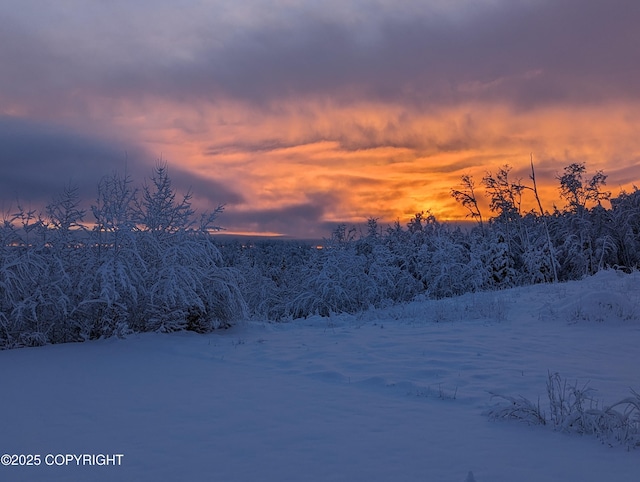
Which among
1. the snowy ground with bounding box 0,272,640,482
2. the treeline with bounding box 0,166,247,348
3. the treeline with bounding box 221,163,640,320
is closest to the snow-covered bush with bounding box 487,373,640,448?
the snowy ground with bounding box 0,272,640,482

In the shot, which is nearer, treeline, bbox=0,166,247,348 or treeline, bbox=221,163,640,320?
treeline, bbox=0,166,247,348

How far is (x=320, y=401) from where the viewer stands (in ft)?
21.0

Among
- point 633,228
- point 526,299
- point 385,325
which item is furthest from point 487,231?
point 385,325

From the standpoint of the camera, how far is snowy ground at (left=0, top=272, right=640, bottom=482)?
4.23 m

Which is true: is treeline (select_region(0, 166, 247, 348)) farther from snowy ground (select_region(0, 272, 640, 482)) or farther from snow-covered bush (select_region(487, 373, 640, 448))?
snow-covered bush (select_region(487, 373, 640, 448))

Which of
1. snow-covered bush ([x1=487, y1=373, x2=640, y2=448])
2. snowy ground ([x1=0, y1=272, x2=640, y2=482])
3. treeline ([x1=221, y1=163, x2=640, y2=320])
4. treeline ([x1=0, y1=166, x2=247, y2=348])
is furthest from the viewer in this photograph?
treeline ([x1=221, y1=163, x2=640, y2=320])

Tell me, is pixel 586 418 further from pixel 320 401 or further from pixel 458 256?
pixel 458 256

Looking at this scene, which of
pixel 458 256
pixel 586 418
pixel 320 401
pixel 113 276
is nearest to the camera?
pixel 586 418

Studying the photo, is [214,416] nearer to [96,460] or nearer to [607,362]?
[96,460]

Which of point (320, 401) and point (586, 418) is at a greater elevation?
point (586, 418)

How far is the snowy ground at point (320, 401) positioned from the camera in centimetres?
423

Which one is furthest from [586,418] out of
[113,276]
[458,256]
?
[458,256]

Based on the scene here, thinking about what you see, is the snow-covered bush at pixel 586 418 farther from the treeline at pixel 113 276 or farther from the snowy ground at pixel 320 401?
the treeline at pixel 113 276

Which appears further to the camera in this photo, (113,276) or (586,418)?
(113,276)
